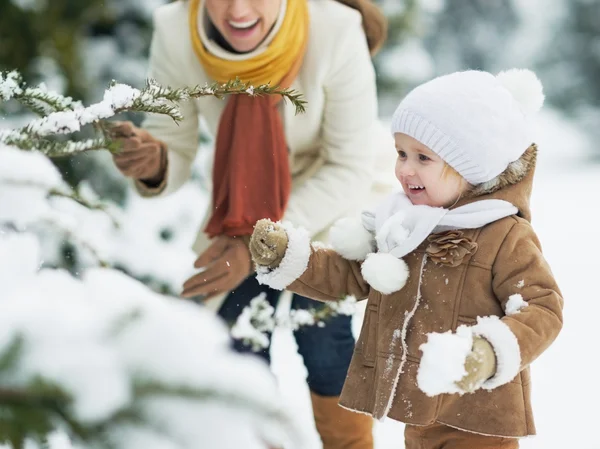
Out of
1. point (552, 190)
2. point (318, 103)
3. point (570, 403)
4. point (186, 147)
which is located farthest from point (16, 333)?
point (552, 190)

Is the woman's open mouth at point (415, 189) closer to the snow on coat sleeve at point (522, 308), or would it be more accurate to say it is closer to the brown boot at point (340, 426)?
the snow on coat sleeve at point (522, 308)

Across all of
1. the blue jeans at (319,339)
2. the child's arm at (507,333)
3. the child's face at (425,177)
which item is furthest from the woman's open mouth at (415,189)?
the blue jeans at (319,339)

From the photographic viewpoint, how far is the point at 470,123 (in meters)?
1.03

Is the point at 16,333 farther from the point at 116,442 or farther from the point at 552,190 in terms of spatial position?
the point at 552,190

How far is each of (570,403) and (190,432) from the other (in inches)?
75.2

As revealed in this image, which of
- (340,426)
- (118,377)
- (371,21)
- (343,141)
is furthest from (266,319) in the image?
(118,377)

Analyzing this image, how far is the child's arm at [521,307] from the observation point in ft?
3.04

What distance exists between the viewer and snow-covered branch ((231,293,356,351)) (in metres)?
1.51

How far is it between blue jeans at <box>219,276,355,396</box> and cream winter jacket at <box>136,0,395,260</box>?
169mm

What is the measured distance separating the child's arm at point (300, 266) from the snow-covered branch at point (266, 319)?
316 mm

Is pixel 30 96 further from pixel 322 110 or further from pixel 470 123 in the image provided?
pixel 322 110

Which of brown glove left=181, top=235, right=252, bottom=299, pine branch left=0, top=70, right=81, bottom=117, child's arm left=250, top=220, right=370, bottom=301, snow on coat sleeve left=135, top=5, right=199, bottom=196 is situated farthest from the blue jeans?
pine branch left=0, top=70, right=81, bottom=117

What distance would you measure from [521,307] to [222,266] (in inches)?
25.5

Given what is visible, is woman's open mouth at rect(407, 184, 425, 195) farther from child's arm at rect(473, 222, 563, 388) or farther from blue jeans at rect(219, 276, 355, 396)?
blue jeans at rect(219, 276, 355, 396)
